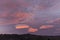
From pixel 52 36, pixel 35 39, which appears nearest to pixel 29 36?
pixel 35 39

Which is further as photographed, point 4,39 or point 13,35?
point 13,35

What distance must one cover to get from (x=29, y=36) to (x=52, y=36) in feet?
16.9

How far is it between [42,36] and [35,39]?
171cm

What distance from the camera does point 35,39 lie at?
2064 inches

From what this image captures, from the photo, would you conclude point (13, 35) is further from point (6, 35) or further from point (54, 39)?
point (54, 39)

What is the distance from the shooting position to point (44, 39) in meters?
51.5

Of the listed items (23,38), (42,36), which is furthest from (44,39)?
(23,38)

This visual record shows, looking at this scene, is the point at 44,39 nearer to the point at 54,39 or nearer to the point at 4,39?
the point at 54,39

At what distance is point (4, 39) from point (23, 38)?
4.35m

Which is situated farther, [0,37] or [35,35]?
[35,35]

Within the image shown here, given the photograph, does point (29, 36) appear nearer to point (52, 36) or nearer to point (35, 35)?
point (35, 35)

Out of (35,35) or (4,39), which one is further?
(35,35)

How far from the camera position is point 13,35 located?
5284cm

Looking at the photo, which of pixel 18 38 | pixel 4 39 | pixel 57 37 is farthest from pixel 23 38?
pixel 57 37
